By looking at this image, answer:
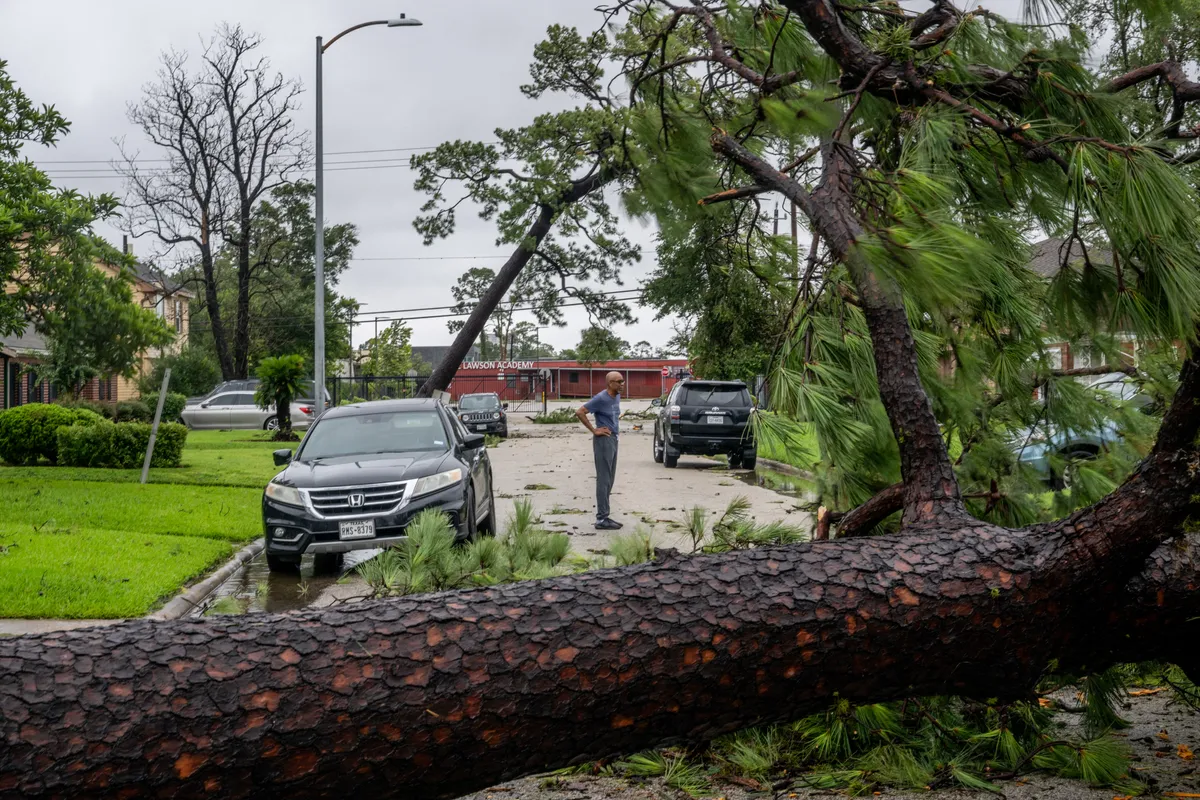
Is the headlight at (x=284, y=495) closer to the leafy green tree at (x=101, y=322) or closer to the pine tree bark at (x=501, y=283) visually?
the leafy green tree at (x=101, y=322)

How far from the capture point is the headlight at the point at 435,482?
30.9 ft

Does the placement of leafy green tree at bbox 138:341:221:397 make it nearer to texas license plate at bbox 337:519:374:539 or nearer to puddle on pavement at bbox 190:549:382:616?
puddle on pavement at bbox 190:549:382:616

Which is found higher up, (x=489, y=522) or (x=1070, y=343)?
(x=1070, y=343)

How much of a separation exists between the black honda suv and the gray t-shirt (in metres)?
1.91

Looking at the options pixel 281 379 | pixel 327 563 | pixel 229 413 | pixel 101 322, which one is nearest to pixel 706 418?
pixel 101 322

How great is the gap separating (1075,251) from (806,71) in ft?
3.83

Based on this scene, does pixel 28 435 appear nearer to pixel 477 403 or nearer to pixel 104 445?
pixel 104 445

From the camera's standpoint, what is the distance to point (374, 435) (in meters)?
10.8

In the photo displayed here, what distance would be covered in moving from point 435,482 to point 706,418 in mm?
11718

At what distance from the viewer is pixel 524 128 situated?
27.5 metres

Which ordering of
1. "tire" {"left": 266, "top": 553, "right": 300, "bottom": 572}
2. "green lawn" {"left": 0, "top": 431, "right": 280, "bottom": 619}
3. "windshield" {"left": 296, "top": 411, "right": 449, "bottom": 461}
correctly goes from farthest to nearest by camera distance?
"windshield" {"left": 296, "top": 411, "right": 449, "bottom": 461} → "tire" {"left": 266, "top": 553, "right": 300, "bottom": 572} → "green lawn" {"left": 0, "top": 431, "right": 280, "bottom": 619}

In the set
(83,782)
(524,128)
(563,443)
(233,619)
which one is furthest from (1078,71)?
(563,443)

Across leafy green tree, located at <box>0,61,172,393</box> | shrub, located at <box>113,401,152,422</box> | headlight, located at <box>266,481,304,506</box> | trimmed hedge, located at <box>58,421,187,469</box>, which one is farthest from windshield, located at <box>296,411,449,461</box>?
shrub, located at <box>113,401,152,422</box>

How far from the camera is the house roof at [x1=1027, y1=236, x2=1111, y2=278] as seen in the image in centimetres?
335
